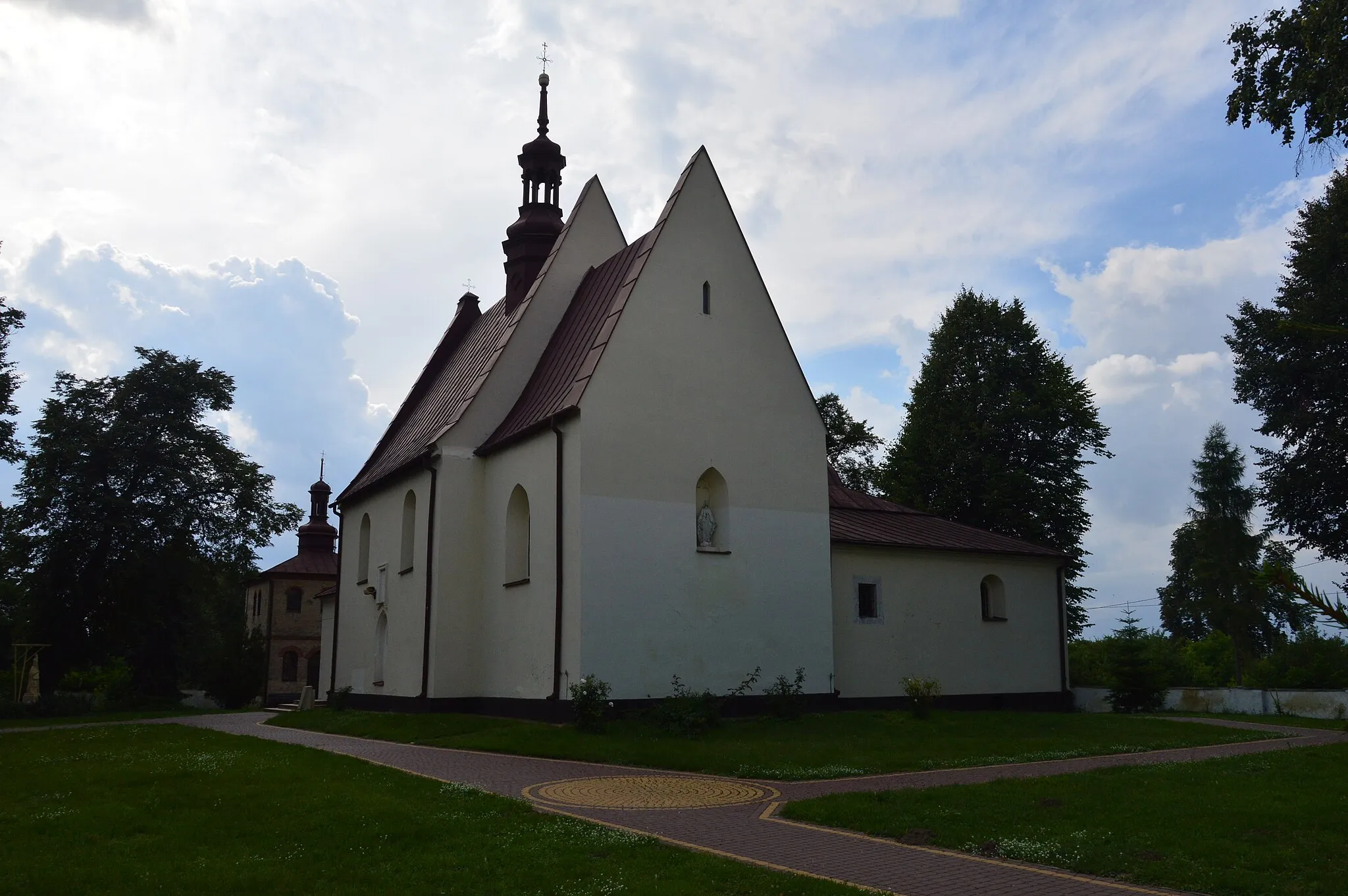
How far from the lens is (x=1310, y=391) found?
30.2m

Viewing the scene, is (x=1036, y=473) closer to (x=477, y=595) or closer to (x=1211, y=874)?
(x=477, y=595)

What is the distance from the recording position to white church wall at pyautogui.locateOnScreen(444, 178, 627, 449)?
24391 mm

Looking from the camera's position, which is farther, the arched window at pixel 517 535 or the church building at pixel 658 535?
the arched window at pixel 517 535

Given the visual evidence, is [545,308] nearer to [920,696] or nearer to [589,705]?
[589,705]

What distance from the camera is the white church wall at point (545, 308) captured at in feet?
80.0

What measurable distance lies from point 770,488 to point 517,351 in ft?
23.2

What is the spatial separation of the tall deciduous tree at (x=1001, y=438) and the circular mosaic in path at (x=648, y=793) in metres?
26.6

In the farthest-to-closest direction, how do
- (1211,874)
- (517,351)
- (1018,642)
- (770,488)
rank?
(1018,642) → (517,351) → (770,488) → (1211,874)

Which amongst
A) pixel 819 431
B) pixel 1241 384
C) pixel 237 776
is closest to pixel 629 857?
pixel 237 776

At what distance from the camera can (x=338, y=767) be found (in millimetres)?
13594

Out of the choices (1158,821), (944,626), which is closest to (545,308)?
(944,626)

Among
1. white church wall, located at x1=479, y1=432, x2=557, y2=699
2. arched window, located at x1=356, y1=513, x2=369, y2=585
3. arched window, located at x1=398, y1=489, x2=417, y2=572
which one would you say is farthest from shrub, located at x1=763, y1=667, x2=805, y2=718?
arched window, located at x1=356, y1=513, x2=369, y2=585

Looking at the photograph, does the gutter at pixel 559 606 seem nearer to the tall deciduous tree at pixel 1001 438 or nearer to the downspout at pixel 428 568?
the downspout at pixel 428 568

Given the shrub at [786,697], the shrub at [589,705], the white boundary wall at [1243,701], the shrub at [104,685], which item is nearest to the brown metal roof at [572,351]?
the shrub at [589,705]
